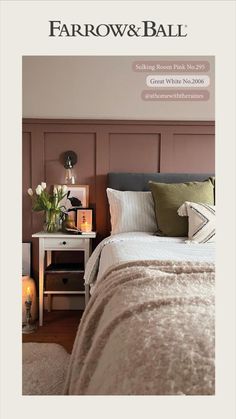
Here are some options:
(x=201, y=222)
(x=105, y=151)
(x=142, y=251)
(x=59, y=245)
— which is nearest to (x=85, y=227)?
(x=59, y=245)

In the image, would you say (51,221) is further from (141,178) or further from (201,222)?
(201,222)

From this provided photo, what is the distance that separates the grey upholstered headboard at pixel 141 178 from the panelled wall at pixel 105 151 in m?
0.12

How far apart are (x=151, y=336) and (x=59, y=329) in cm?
213

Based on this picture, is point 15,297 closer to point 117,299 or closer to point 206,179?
point 117,299

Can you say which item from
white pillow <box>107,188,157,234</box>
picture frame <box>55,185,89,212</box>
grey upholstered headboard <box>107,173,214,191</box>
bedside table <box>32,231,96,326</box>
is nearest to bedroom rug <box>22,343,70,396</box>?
bedside table <box>32,231,96,326</box>

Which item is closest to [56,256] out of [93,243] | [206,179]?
[93,243]

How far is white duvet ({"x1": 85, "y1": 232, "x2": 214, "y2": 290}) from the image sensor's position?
6.13ft

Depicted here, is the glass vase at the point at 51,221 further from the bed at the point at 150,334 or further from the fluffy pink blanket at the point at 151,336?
the fluffy pink blanket at the point at 151,336

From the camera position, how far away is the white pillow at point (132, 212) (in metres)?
2.94

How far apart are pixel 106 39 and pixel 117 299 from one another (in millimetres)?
765

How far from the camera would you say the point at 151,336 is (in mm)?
874

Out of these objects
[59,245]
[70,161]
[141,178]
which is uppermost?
[70,161]

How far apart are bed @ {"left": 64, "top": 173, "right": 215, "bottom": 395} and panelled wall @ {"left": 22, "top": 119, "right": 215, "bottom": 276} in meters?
1.80

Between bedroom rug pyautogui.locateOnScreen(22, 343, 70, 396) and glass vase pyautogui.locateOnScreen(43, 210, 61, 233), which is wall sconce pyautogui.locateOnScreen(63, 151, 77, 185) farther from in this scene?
bedroom rug pyautogui.locateOnScreen(22, 343, 70, 396)
